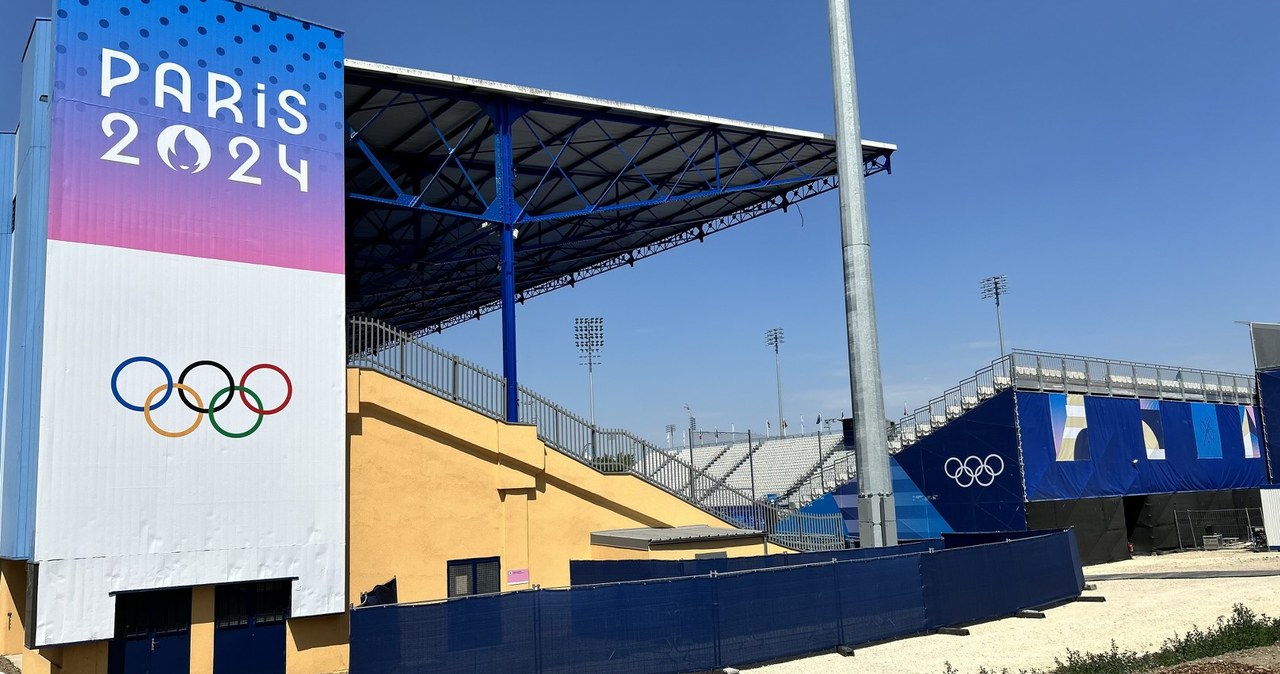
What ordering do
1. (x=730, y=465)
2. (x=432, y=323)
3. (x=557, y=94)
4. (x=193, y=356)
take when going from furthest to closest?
(x=730, y=465) < (x=432, y=323) < (x=557, y=94) < (x=193, y=356)

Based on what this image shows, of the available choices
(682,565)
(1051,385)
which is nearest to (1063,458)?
(1051,385)

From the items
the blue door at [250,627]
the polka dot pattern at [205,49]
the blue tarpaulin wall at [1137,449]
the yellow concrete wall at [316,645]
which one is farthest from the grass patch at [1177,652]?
the blue tarpaulin wall at [1137,449]

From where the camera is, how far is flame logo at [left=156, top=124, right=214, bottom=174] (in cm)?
1631

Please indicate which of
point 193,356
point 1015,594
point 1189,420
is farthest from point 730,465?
point 193,356

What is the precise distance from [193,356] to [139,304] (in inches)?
47.6

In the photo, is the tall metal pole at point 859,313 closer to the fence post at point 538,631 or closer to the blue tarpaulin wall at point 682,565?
the blue tarpaulin wall at point 682,565

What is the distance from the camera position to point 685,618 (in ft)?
49.5

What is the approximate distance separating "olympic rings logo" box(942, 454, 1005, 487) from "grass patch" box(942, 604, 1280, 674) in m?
19.8

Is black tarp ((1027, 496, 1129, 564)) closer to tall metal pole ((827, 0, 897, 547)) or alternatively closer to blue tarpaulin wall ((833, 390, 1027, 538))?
blue tarpaulin wall ((833, 390, 1027, 538))

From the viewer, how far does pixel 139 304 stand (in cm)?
1583

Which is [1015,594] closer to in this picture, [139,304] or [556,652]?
[556,652]

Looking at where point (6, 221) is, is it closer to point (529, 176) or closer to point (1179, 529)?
point (529, 176)

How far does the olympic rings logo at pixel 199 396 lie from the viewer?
1562 cm

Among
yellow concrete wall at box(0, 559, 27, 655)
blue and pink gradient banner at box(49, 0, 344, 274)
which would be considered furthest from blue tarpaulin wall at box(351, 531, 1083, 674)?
yellow concrete wall at box(0, 559, 27, 655)
